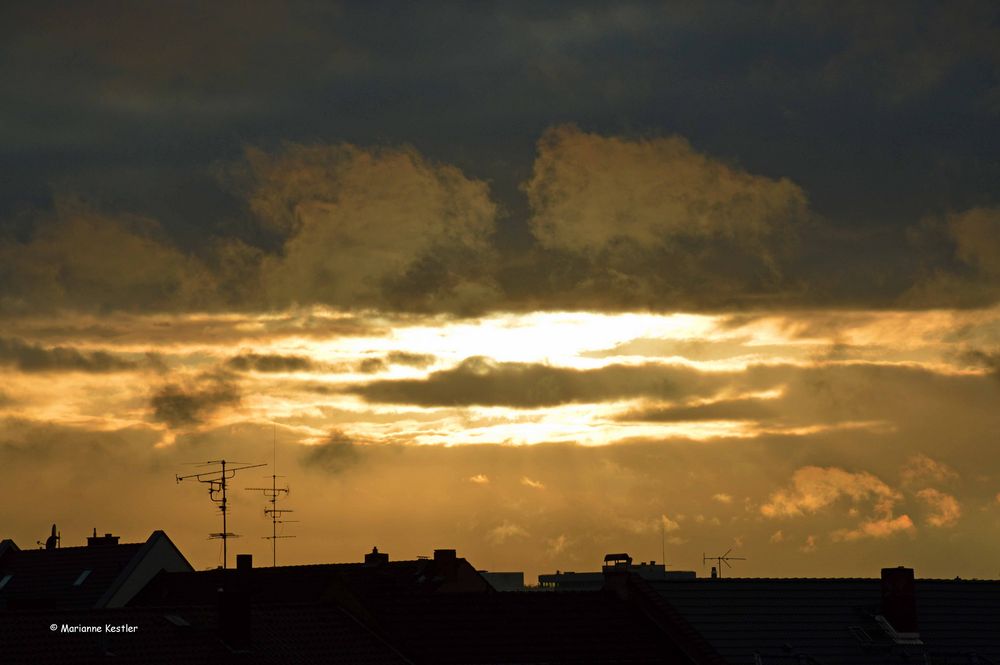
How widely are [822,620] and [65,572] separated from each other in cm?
5211

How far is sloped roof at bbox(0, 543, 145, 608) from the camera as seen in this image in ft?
309

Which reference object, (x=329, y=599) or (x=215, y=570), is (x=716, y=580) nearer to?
(x=329, y=599)

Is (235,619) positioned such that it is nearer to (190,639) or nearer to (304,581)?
(190,639)

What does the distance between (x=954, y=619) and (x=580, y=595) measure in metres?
17.7

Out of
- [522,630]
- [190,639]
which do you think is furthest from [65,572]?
[522,630]

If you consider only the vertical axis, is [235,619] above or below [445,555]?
below

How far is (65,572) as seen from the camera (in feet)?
321

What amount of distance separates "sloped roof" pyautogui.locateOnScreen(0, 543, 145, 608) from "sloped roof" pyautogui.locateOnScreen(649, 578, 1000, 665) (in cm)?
4249

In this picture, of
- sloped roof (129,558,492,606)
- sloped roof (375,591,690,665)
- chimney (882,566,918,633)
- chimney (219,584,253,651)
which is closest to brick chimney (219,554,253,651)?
chimney (219,584,253,651)

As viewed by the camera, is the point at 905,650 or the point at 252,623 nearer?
the point at 252,623

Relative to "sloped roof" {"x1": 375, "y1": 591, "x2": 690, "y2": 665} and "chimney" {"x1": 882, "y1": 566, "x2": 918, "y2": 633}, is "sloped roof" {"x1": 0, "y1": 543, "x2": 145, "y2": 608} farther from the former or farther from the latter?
"chimney" {"x1": 882, "y1": 566, "x2": 918, "y2": 633}

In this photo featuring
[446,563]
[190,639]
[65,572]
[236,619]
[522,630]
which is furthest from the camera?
[65,572]

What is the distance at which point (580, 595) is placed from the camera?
6631 cm

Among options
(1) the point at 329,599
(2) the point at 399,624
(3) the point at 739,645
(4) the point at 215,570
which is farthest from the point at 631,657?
(4) the point at 215,570
